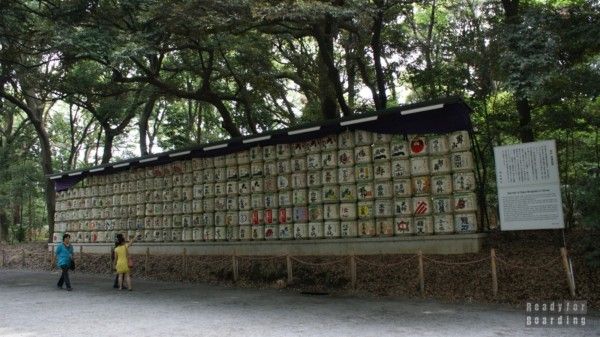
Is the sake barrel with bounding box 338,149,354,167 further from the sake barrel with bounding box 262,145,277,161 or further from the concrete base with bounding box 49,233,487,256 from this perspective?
the sake barrel with bounding box 262,145,277,161

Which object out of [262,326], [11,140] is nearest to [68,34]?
[262,326]

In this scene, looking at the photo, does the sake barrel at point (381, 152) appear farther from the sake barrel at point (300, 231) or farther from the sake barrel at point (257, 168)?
the sake barrel at point (257, 168)

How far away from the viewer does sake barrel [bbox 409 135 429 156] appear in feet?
34.7

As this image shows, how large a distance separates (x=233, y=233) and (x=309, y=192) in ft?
9.20

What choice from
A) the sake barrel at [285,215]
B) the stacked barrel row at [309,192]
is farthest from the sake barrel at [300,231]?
the sake barrel at [285,215]

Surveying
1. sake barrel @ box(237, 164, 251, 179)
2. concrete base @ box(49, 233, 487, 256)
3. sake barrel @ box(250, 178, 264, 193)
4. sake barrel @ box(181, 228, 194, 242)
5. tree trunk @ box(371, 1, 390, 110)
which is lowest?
concrete base @ box(49, 233, 487, 256)

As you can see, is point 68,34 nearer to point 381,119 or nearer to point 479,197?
point 381,119

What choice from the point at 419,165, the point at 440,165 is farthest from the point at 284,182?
the point at 440,165

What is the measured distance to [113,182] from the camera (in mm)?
17078

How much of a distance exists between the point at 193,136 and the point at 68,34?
13787 mm

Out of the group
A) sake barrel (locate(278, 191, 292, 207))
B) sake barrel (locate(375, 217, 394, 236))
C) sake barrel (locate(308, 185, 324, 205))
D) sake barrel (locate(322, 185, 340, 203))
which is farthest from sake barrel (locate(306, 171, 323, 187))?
sake barrel (locate(375, 217, 394, 236))

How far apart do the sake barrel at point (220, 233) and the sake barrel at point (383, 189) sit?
4.88 meters

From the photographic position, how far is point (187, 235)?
1455 centimetres

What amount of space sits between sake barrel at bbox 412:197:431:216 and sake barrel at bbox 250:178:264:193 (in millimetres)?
4373
